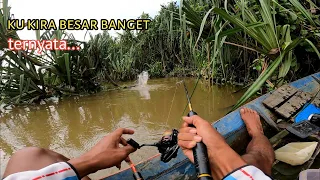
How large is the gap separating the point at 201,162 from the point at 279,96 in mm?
1576

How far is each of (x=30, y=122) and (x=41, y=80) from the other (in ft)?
4.79

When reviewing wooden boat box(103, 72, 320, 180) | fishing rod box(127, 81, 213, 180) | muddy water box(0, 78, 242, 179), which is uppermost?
fishing rod box(127, 81, 213, 180)

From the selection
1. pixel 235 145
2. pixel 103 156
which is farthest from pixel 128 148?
pixel 235 145

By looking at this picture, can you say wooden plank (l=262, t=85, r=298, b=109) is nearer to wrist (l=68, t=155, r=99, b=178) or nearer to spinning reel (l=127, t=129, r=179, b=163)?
spinning reel (l=127, t=129, r=179, b=163)

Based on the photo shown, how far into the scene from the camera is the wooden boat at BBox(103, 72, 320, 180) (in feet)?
4.60

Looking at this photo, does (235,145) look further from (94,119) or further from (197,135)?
(94,119)

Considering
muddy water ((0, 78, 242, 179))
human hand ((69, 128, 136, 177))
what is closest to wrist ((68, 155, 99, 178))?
human hand ((69, 128, 136, 177))

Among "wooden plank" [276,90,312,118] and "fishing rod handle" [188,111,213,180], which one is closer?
"fishing rod handle" [188,111,213,180]

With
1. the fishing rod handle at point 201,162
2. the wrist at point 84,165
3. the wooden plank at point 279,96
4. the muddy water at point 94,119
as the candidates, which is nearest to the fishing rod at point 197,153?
the fishing rod handle at point 201,162

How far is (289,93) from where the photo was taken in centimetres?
217

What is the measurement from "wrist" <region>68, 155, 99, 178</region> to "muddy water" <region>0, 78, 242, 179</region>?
3.48 ft

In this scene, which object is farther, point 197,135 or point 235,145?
point 235,145

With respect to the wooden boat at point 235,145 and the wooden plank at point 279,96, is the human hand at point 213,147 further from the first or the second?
the wooden plank at point 279,96

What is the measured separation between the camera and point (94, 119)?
373 centimetres
